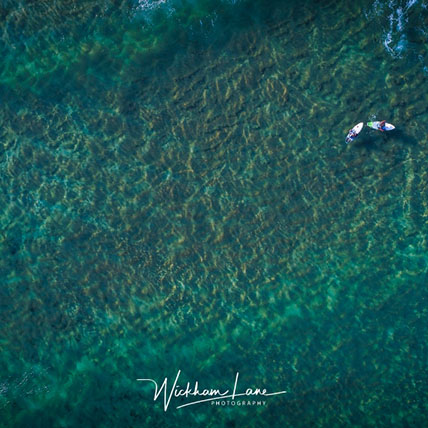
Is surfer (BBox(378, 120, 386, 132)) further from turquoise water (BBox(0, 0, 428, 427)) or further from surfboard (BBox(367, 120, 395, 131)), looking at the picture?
turquoise water (BBox(0, 0, 428, 427))

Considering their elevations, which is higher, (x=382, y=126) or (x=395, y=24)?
(x=395, y=24)

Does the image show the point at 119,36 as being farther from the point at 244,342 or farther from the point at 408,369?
the point at 408,369

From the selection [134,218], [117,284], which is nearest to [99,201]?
[134,218]

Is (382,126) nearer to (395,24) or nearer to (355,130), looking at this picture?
(355,130)

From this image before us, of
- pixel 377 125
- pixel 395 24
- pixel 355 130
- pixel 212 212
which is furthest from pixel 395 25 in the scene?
pixel 212 212

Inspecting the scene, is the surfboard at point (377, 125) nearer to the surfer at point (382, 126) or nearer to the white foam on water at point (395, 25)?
the surfer at point (382, 126)

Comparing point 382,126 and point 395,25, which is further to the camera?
point 395,25

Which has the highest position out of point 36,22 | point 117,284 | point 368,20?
point 36,22

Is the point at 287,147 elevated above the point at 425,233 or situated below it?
above
